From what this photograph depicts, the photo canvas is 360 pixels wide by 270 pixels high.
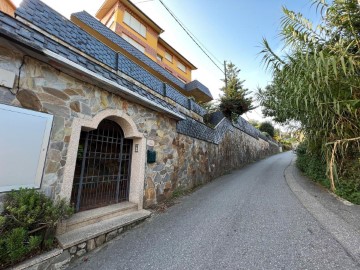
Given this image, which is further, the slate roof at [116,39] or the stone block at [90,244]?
the slate roof at [116,39]

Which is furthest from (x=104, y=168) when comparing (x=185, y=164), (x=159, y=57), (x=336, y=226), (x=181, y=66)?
(x=181, y=66)

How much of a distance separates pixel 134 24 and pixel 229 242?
1701 centimetres

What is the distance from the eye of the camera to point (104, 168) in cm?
441

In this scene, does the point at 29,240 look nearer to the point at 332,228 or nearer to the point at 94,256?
the point at 94,256

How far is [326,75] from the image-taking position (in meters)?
3.46

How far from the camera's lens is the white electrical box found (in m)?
2.31

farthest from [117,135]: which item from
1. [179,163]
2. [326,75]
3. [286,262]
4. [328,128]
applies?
[328,128]

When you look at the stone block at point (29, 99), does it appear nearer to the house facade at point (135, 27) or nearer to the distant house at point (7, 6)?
the distant house at point (7, 6)

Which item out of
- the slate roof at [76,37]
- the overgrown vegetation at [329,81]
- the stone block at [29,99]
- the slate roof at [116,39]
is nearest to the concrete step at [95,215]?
the stone block at [29,99]

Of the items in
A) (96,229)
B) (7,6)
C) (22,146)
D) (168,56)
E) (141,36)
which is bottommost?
(96,229)

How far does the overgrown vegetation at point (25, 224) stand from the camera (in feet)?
6.63

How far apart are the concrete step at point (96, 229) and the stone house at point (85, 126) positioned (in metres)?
0.02

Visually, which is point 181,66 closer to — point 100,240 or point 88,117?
point 88,117

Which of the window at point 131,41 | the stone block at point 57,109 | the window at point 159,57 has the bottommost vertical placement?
the stone block at point 57,109
